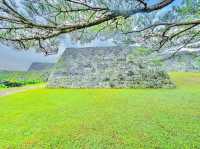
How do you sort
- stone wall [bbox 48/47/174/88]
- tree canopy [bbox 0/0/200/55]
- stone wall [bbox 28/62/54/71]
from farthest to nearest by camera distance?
stone wall [bbox 28/62/54/71], stone wall [bbox 48/47/174/88], tree canopy [bbox 0/0/200/55]

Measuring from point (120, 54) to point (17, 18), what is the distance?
73.1 ft

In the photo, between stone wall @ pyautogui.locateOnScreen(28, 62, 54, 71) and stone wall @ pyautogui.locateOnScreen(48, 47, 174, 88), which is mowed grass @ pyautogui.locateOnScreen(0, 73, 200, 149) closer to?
stone wall @ pyautogui.locateOnScreen(48, 47, 174, 88)

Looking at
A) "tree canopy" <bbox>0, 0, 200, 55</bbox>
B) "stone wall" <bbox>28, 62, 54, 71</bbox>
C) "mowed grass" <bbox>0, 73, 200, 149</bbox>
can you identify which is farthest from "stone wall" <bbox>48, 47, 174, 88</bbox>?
"stone wall" <bbox>28, 62, 54, 71</bbox>

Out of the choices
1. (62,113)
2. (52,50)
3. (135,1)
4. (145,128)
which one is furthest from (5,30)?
(62,113)

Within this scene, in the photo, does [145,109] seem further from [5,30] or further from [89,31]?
[5,30]

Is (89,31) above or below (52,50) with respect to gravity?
above

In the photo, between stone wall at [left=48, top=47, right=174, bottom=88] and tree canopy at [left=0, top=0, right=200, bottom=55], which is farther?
stone wall at [left=48, top=47, right=174, bottom=88]

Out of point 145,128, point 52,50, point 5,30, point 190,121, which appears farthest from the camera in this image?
point 190,121

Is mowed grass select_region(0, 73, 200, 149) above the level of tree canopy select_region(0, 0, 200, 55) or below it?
below

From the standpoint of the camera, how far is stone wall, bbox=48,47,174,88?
77.3 ft

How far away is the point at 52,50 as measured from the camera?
5.23 metres

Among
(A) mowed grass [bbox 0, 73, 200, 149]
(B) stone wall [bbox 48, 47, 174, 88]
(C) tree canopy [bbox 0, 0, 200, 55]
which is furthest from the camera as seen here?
(B) stone wall [bbox 48, 47, 174, 88]

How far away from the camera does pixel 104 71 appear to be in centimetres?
2509

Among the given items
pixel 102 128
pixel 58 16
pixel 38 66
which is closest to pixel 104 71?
pixel 102 128
